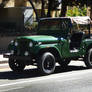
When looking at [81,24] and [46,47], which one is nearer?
[46,47]

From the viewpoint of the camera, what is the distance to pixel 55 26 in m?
15.0

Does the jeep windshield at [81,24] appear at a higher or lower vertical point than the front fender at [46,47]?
higher

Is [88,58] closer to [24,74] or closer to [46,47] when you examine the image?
[46,47]

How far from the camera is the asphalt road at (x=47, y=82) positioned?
33.9ft

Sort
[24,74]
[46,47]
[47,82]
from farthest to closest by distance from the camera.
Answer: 1. [24,74]
2. [46,47]
3. [47,82]

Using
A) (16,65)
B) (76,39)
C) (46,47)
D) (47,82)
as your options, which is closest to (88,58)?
(76,39)

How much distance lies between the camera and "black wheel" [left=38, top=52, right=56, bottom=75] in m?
13.1

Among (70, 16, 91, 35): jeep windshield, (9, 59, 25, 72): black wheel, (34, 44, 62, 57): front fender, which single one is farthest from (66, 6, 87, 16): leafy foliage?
(34, 44, 62, 57): front fender

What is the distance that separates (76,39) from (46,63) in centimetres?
220

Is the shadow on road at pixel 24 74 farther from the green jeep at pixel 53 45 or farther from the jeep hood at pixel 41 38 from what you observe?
the jeep hood at pixel 41 38

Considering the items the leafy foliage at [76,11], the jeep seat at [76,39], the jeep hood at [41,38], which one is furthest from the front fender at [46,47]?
the leafy foliage at [76,11]

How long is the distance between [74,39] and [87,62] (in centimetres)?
105

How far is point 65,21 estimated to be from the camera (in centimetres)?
1462

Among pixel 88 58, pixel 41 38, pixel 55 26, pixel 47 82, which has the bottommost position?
pixel 47 82
